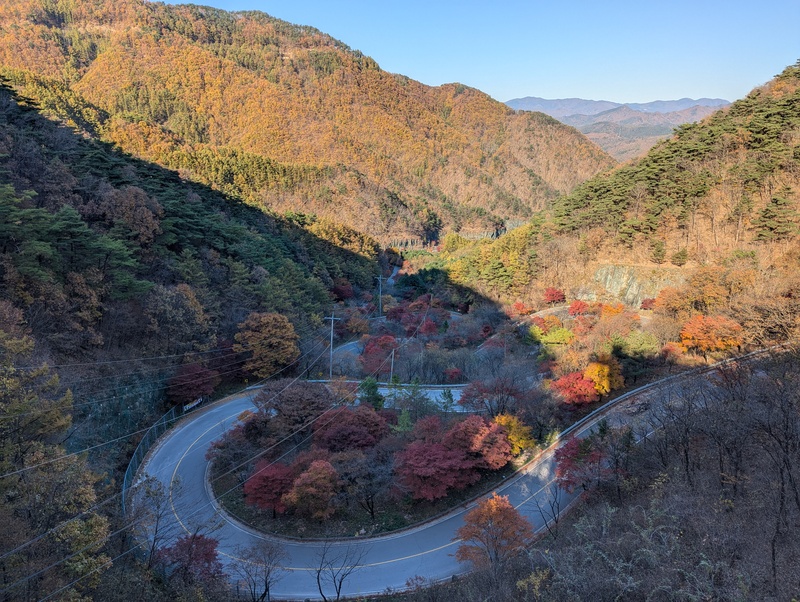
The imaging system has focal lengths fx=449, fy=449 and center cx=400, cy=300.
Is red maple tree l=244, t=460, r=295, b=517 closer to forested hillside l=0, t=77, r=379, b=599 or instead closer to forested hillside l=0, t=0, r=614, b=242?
forested hillside l=0, t=77, r=379, b=599

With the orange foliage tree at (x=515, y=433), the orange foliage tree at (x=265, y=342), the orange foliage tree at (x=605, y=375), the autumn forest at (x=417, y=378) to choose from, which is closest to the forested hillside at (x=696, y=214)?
the autumn forest at (x=417, y=378)

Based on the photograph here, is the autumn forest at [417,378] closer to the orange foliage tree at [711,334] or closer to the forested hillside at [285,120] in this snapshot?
the orange foliage tree at [711,334]

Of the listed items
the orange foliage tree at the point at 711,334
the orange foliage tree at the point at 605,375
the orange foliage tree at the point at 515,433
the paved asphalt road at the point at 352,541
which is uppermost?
the orange foliage tree at the point at 711,334

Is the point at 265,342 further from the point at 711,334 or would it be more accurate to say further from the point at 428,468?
the point at 711,334

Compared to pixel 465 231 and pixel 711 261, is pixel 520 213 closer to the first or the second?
pixel 465 231

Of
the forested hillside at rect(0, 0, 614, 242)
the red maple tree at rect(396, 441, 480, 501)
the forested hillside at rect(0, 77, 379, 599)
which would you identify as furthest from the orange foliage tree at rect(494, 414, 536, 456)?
the forested hillside at rect(0, 0, 614, 242)

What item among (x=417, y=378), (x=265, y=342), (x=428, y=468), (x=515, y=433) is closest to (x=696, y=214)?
(x=417, y=378)
